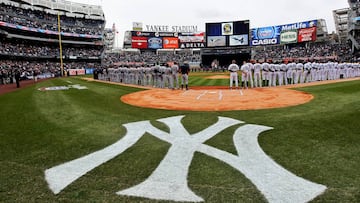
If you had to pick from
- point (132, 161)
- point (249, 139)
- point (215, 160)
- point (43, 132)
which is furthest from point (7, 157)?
point (249, 139)

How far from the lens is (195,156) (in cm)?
450

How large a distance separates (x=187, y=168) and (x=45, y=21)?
7084 cm

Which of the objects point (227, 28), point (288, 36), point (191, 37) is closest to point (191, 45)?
point (191, 37)

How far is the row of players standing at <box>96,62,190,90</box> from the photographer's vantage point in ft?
57.2

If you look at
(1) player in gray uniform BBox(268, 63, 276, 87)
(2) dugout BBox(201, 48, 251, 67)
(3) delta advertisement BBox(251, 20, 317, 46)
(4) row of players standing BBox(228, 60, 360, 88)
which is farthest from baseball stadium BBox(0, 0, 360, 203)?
(3) delta advertisement BBox(251, 20, 317, 46)

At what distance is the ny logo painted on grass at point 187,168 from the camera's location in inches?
127

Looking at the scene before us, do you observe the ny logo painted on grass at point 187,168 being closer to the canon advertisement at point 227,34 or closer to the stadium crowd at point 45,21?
the canon advertisement at point 227,34

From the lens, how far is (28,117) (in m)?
8.40

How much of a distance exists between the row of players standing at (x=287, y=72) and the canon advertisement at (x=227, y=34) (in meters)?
29.0

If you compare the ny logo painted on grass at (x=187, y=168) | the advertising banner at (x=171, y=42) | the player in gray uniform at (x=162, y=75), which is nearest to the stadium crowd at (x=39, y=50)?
the advertising banner at (x=171, y=42)

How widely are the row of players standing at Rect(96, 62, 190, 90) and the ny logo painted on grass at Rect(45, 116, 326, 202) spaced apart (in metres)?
11.2

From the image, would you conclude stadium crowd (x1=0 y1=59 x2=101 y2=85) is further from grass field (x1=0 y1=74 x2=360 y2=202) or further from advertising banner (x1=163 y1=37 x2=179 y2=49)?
grass field (x1=0 y1=74 x2=360 y2=202)

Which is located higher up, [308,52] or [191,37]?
[191,37]

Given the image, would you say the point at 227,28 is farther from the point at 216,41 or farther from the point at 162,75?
the point at 162,75
